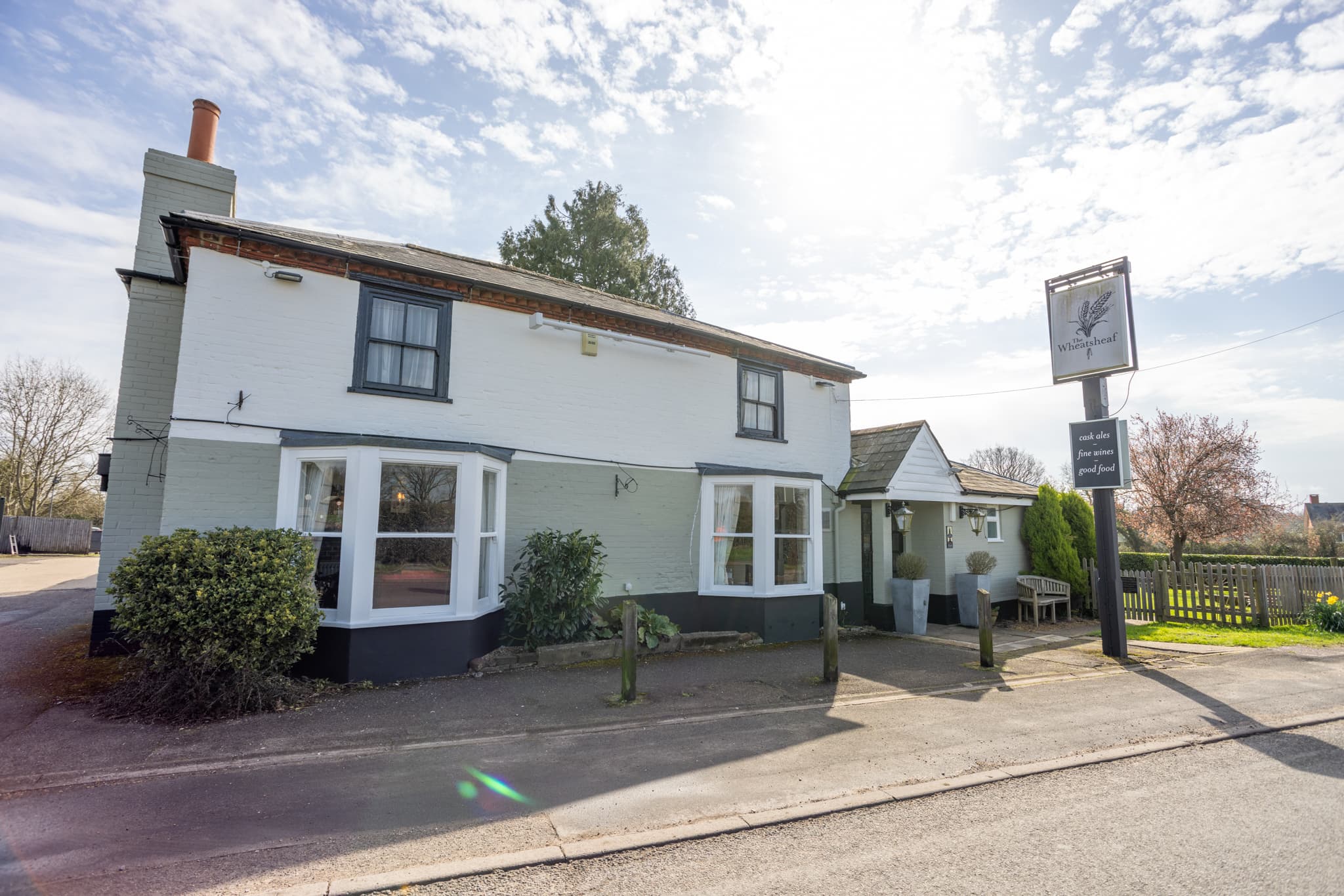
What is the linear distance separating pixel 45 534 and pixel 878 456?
3991 centimetres

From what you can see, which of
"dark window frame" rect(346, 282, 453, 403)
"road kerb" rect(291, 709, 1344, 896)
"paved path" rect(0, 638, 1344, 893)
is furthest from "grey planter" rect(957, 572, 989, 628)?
"dark window frame" rect(346, 282, 453, 403)

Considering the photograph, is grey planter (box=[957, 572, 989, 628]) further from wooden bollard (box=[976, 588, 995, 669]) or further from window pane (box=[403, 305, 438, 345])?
window pane (box=[403, 305, 438, 345])

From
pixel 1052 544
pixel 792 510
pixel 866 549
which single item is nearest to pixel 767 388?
pixel 792 510

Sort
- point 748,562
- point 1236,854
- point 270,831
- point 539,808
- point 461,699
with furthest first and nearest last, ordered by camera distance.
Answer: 1. point 748,562
2. point 461,699
3. point 539,808
4. point 270,831
5. point 1236,854

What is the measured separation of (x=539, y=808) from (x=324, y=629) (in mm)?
4866

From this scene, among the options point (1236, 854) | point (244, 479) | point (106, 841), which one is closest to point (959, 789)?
point (1236, 854)

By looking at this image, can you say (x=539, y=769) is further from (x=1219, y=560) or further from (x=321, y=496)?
(x=1219, y=560)

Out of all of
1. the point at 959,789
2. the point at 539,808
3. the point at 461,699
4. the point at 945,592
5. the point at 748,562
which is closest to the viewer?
the point at 539,808

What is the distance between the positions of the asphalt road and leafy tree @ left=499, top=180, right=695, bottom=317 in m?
24.3

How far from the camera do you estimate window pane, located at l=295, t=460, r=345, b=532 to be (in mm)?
8781

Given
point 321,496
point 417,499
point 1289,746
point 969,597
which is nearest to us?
point 1289,746

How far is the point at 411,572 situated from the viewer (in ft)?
29.4

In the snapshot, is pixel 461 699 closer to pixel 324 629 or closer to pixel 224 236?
pixel 324 629

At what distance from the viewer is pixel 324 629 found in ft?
27.4
